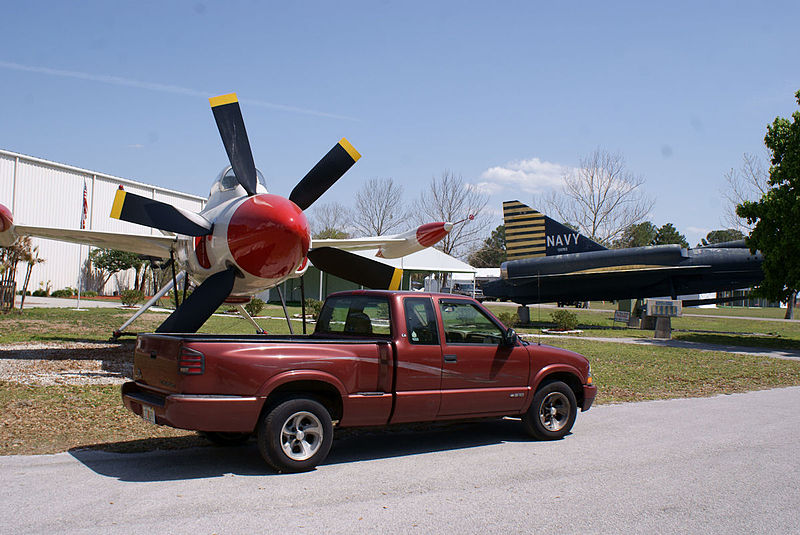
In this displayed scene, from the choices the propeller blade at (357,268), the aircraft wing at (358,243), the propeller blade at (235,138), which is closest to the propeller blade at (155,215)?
the propeller blade at (235,138)

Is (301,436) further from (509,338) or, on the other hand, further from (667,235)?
(667,235)

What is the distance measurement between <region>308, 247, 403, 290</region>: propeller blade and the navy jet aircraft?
14.4 metres

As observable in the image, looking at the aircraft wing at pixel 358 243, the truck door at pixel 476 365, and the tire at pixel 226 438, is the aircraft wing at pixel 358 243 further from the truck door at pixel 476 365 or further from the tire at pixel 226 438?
the tire at pixel 226 438

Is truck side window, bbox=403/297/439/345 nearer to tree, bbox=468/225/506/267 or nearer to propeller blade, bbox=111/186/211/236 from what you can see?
propeller blade, bbox=111/186/211/236

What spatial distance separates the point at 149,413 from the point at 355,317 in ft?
7.63

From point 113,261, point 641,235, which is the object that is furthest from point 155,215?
point 641,235

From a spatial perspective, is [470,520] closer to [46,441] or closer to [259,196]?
[46,441]

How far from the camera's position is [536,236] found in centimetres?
2923

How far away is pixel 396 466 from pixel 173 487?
2.01 metres

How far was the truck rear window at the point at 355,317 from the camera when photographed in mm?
6477

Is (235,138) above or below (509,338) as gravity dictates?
above

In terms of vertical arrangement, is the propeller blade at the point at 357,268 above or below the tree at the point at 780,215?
below

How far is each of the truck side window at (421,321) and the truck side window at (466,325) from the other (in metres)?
0.15

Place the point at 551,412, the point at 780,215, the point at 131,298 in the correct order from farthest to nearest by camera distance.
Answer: the point at 131,298 < the point at 780,215 < the point at 551,412
